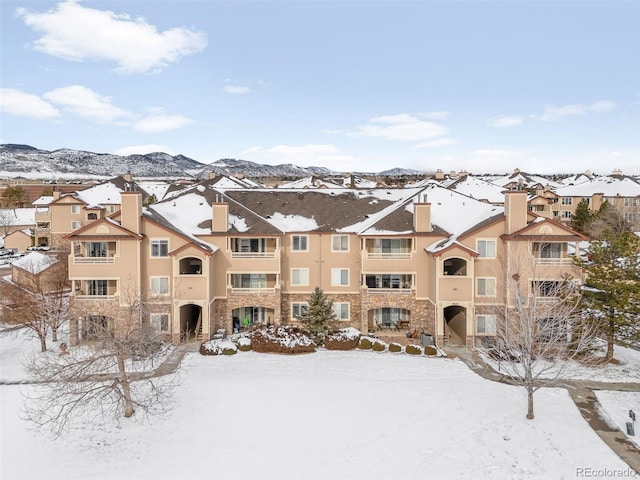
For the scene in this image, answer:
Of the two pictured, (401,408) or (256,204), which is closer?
(401,408)

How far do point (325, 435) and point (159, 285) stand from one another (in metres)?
16.8

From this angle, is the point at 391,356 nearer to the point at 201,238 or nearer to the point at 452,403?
the point at 452,403

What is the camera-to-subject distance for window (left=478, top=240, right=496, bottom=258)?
30.4 metres

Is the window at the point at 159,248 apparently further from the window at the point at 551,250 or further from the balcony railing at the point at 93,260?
the window at the point at 551,250

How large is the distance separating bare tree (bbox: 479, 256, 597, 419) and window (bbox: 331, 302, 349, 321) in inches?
377

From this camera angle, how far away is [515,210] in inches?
1163

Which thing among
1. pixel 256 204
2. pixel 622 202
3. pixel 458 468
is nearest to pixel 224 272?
pixel 256 204

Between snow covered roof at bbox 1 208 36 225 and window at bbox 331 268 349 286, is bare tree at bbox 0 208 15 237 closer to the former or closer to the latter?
snow covered roof at bbox 1 208 36 225

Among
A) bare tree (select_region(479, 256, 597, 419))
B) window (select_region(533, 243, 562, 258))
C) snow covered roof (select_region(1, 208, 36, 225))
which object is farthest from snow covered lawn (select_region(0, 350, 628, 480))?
snow covered roof (select_region(1, 208, 36, 225))

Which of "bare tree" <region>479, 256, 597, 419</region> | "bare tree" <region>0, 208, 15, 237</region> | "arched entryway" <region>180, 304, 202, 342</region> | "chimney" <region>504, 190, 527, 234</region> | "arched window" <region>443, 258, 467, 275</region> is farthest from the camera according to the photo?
"bare tree" <region>0, 208, 15, 237</region>

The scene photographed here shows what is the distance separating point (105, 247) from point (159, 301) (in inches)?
202

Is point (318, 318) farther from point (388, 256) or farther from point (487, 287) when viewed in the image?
point (487, 287)

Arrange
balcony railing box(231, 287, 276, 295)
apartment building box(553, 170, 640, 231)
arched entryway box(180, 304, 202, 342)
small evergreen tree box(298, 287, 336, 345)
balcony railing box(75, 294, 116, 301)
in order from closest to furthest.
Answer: balcony railing box(75, 294, 116, 301)
small evergreen tree box(298, 287, 336, 345)
arched entryway box(180, 304, 202, 342)
balcony railing box(231, 287, 276, 295)
apartment building box(553, 170, 640, 231)

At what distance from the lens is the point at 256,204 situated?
36.3 meters
